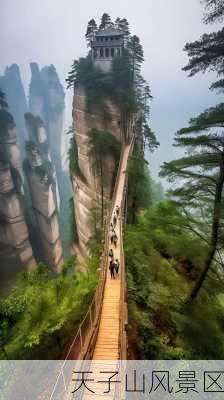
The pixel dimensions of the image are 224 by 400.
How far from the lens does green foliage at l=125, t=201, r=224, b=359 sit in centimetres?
946

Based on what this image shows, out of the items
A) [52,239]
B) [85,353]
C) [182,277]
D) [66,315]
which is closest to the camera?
[85,353]

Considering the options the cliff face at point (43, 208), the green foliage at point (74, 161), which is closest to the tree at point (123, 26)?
the green foliage at point (74, 161)

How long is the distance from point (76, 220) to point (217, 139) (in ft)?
83.0

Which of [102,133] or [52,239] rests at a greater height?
[102,133]

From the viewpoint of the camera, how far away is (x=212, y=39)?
331 inches

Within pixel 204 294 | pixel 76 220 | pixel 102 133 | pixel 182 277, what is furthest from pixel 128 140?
pixel 204 294

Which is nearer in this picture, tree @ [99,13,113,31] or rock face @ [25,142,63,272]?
tree @ [99,13,113,31]

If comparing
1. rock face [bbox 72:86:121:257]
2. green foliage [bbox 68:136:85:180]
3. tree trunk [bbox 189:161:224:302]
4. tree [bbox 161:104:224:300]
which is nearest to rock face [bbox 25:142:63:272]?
green foliage [bbox 68:136:85:180]

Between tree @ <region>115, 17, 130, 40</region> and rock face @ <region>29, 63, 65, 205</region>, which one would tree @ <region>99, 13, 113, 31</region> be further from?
rock face @ <region>29, 63, 65, 205</region>

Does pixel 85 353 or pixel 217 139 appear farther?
pixel 217 139

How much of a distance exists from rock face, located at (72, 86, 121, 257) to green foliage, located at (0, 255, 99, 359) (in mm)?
14446

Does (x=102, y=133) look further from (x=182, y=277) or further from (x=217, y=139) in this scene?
(x=217, y=139)

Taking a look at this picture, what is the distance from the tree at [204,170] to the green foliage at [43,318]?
193 inches

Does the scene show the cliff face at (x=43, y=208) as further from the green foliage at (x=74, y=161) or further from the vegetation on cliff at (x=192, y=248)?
the vegetation on cliff at (x=192, y=248)
